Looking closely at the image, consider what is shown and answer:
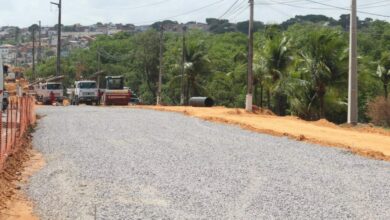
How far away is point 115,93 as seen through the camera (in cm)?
5375

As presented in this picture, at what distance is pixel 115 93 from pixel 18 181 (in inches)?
1606

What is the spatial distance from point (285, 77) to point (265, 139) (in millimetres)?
28630

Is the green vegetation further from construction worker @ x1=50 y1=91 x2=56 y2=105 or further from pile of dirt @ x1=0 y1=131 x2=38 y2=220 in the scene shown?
pile of dirt @ x1=0 y1=131 x2=38 y2=220

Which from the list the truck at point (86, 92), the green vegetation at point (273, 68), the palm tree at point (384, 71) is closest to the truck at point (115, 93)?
the truck at point (86, 92)

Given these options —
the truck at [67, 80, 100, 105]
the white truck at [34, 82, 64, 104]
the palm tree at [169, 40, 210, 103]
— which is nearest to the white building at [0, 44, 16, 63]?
the white truck at [34, 82, 64, 104]

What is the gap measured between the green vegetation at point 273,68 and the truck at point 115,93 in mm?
11930

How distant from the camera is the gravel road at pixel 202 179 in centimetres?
1029

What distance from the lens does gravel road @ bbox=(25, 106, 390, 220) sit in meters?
10.3

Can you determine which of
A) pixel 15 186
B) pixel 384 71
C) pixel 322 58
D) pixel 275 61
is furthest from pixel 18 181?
pixel 384 71

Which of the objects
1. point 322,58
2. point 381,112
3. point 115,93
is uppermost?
point 322,58

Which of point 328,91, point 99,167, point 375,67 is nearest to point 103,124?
point 99,167

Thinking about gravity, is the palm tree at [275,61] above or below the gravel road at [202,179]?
above

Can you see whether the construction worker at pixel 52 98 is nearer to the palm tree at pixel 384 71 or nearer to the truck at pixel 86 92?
the truck at pixel 86 92

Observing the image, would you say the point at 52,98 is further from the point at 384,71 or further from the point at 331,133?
the point at 331,133
